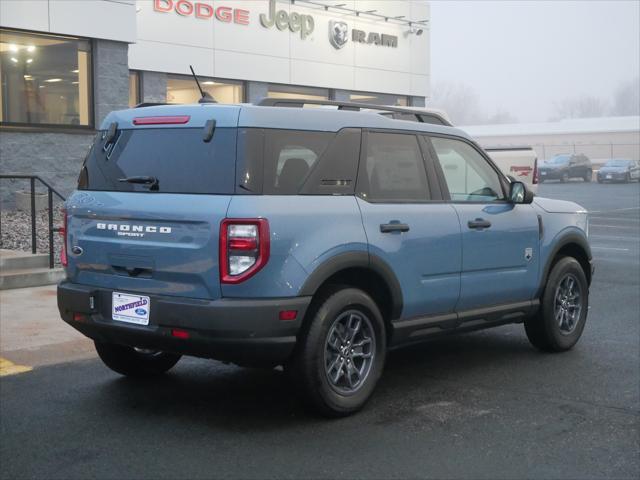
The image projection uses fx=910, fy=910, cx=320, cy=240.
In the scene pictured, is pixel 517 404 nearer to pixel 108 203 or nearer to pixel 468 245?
pixel 468 245

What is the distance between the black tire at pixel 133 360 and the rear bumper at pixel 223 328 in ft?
3.16

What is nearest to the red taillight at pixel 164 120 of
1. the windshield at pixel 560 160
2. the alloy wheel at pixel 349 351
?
the alloy wheel at pixel 349 351

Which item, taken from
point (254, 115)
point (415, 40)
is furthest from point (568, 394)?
point (415, 40)

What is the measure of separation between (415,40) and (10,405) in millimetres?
24812

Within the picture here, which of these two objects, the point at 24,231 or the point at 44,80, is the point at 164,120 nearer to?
the point at 24,231

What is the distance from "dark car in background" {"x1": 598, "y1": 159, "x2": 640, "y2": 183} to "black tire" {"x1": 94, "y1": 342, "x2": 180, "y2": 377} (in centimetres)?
5114

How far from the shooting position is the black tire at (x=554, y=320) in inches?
300

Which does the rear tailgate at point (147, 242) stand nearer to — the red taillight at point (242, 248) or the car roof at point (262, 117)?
the red taillight at point (242, 248)

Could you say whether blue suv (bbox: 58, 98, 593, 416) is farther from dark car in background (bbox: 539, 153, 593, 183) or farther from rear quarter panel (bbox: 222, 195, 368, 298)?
dark car in background (bbox: 539, 153, 593, 183)

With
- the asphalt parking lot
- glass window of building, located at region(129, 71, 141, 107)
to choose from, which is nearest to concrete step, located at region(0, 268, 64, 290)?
the asphalt parking lot

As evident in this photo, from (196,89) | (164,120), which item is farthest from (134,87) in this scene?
(164,120)

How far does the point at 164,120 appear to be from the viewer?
584cm

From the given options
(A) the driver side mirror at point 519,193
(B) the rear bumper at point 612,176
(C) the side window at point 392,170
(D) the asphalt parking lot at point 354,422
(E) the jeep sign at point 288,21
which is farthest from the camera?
(B) the rear bumper at point 612,176

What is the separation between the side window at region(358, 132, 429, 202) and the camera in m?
6.16
